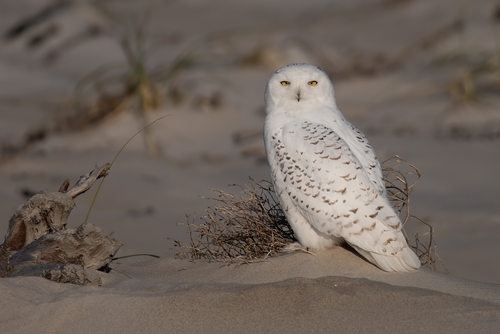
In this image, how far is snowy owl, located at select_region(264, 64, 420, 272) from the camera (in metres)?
3.99

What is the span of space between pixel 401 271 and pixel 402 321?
2.93 ft

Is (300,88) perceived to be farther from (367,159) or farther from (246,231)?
(246,231)

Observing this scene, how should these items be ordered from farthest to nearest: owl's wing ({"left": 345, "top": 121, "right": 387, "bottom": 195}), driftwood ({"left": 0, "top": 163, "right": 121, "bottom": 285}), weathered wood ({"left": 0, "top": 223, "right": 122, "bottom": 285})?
owl's wing ({"left": 345, "top": 121, "right": 387, "bottom": 195})
weathered wood ({"left": 0, "top": 223, "right": 122, "bottom": 285})
driftwood ({"left": 0, "top": 163, "right": 121, "bottom": 285})

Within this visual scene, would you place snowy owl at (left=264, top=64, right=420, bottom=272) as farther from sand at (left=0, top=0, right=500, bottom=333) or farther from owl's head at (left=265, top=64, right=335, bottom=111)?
sand at (left=0, top=0, right=500, bottom=333)

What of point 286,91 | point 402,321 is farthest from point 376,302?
point 286,91

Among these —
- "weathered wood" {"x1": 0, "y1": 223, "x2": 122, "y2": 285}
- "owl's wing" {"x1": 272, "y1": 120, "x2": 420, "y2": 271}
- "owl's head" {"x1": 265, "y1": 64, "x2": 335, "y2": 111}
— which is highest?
"owl's head" {"x1": 265, "y1": 64, "x2": 335, "y2": 111}

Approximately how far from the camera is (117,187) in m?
9.09

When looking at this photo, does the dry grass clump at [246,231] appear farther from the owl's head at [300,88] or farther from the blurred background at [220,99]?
the blurred background at [220,99]

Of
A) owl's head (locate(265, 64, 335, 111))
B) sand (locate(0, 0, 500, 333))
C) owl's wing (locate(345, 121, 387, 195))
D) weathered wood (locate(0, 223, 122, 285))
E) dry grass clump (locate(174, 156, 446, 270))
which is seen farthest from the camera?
owl's head (locate(265, 64, 335, 111))

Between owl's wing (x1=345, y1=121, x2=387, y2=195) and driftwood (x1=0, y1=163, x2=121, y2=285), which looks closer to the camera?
driftwood (x1=0, y1=163, x2=121, y2=285)

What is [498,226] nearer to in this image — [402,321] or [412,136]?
[412,136]

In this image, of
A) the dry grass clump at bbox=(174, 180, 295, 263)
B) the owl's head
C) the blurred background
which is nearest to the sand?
the blurred background

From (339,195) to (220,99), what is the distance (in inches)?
297

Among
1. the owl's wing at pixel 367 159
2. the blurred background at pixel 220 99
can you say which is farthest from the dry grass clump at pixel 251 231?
the blurred background at pixel 220 99
